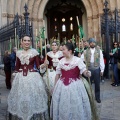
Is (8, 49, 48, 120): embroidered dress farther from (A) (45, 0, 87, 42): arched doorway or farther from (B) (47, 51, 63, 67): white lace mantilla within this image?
(A) (45, 0, 87, 42): arched doorway

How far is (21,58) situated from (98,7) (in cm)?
1361

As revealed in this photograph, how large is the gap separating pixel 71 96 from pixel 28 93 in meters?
0.96

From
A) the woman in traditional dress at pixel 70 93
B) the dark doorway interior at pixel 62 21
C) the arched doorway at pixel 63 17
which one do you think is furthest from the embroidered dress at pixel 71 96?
the dark doorway interior at pixel 62 21

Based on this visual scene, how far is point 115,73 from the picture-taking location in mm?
10430

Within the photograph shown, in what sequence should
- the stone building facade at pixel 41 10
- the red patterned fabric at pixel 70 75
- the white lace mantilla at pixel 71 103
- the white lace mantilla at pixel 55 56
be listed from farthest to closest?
the stone building facade at pixel 41 10, the white lace mantilla at pixel 55 56, the red patterned fabric at pixel 70 75, the white lace mantilla at pixel 71 103

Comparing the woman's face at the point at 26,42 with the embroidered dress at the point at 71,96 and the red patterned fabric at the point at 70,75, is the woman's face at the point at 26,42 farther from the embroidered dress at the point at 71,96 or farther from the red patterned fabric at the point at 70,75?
the red patterned fabric at the point at 70,75

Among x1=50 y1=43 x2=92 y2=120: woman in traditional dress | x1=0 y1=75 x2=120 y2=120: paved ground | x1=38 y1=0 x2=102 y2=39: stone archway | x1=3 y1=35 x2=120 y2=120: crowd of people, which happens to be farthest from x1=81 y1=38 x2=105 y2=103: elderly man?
x1=38 y1=0 x2=102 y2=39: stone archway

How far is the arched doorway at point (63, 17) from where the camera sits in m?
22.2

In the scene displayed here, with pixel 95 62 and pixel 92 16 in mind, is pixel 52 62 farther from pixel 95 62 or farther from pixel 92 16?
pixel 92 16

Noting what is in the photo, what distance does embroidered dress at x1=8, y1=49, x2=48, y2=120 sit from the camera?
500 centimetres

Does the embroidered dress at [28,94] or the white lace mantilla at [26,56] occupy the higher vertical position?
the white lace mantilla at [26,56]

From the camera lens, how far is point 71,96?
4.48 meters

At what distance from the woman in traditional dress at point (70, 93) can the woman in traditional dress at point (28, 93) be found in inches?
18.3

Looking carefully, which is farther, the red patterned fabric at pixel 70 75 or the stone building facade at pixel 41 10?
the stone building facade at pixel 41 10
